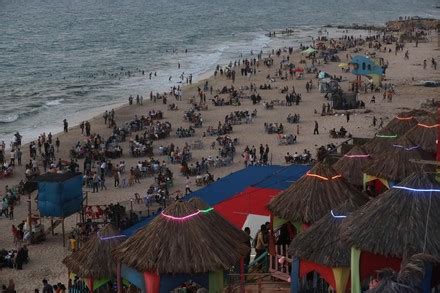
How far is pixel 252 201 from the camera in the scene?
13.9 m

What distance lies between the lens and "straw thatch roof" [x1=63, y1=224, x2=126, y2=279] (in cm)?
1220

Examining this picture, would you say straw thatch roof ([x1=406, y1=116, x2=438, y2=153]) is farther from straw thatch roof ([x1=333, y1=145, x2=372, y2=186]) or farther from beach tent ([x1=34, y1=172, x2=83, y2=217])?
beach tent ([x1=34, y1=172, x2=83, y2=217])

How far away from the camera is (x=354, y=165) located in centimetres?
1482

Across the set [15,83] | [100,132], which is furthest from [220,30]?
[100,132]

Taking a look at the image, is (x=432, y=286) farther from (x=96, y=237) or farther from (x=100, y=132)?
(x=100, y=132)

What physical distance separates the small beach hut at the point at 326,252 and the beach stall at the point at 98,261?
3.75m

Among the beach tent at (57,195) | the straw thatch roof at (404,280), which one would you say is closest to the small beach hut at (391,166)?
the straw thatch roof at (404,280)

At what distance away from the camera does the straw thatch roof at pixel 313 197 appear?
11234 millimetres

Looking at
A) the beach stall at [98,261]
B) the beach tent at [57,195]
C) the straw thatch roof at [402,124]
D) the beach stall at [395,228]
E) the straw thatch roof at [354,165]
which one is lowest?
the beach tent at [57,195]

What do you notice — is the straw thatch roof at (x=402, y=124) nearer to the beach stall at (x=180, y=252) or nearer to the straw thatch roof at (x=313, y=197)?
the straw thatch roof at (x=313, y=197)

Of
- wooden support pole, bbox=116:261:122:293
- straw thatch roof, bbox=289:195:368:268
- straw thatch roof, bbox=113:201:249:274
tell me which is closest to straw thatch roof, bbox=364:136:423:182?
straw thatch roof, bbox=289:195:368:268

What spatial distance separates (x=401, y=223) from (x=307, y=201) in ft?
9.61

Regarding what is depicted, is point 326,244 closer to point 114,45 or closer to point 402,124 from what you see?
point 402,124

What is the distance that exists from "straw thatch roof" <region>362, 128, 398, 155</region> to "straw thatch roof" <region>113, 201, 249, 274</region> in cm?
633
